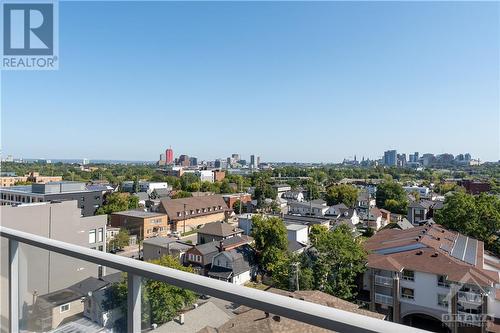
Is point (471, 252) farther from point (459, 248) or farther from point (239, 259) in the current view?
→ point (239, 259)

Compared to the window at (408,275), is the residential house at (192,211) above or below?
below

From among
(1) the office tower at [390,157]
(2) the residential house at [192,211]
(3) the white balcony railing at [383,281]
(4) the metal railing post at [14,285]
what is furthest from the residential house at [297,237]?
(1) the office tower at [390,157]

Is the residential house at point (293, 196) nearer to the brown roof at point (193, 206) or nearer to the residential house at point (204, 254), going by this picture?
→ the brown roof at point (193, 206)

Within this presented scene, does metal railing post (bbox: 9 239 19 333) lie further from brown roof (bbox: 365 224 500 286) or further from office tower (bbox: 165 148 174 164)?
office tower (bbox: 165 148 174 164)

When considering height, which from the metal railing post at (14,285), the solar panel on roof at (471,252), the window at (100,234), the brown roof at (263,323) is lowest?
the solar panel on roof at (471,252)

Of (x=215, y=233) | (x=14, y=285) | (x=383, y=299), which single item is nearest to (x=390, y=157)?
(x=215, y=233)

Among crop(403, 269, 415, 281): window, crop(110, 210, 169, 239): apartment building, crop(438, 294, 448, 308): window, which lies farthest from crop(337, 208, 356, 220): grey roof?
crop(438, 294, 448, 308): window

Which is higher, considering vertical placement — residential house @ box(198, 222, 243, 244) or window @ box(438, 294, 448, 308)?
window @ box(438, 294, 448, 308)
